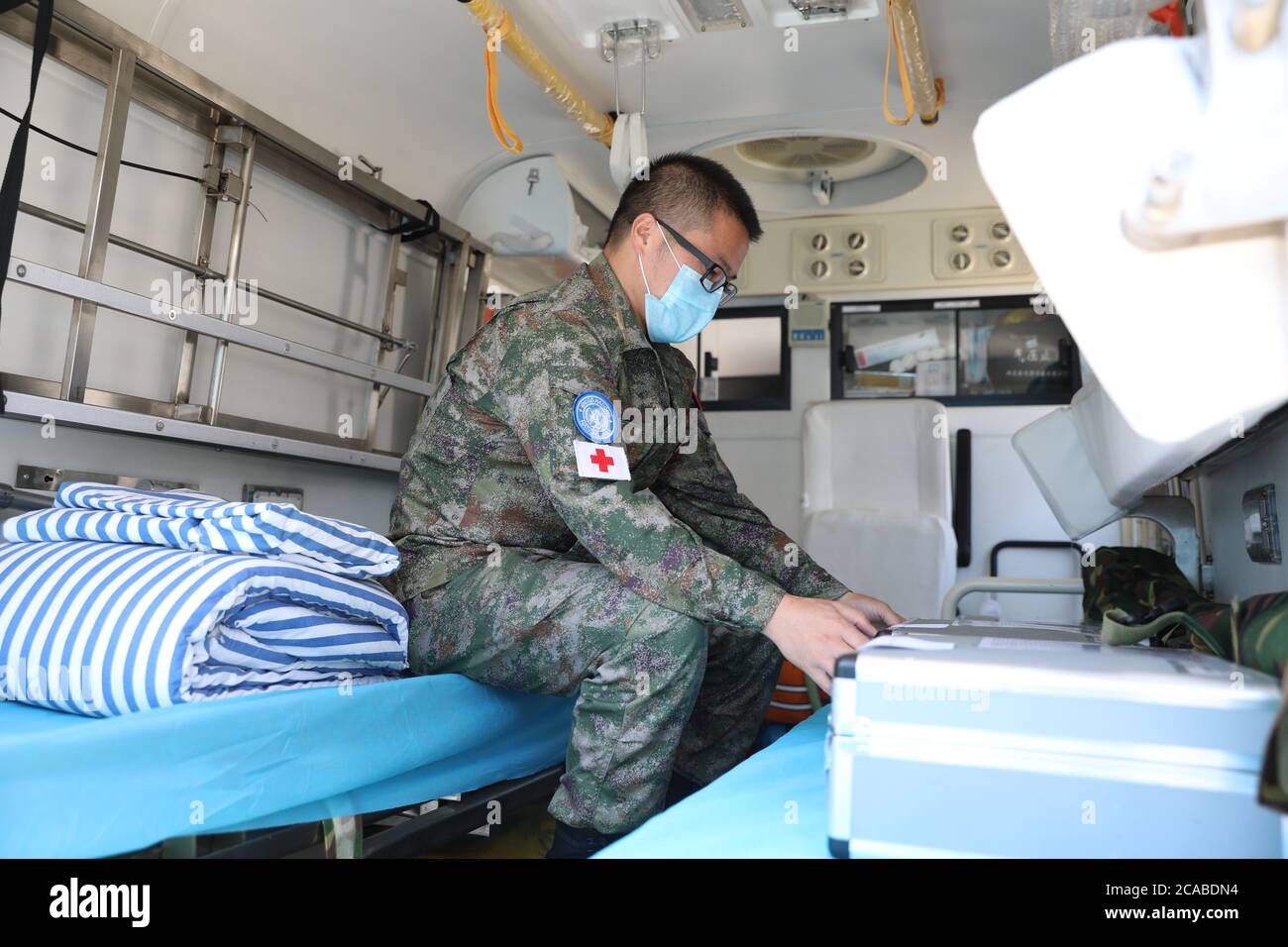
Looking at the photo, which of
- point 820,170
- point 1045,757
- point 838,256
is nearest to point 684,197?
point 1045,757

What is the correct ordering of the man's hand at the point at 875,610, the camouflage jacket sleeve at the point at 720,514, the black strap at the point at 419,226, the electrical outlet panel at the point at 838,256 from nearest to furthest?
the man's hand at the point at 875,610 < the camouflage jacket sleeve at the point at 720,514 < the black strap at the point at 419,226 < the electrical outlet panel at the point at 838,256

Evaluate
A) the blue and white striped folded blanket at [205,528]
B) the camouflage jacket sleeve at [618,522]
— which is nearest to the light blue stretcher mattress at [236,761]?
the blue and white striped folded blanket at [205,528]

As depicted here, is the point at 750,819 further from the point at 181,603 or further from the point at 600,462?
the point at 181,603

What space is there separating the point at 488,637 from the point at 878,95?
217 cm

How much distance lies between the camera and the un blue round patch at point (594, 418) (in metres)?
1.68

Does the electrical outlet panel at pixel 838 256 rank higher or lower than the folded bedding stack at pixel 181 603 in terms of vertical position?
higher

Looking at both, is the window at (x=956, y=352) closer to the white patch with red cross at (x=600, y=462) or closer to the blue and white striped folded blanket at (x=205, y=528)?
the white patch with red cross at (x=600, y=462)

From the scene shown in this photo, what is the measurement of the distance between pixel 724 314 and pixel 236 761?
347 cm

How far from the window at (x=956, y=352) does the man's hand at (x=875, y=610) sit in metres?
2.44

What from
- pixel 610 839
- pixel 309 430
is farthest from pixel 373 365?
pixel 610 839

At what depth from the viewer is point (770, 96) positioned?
10.0ft

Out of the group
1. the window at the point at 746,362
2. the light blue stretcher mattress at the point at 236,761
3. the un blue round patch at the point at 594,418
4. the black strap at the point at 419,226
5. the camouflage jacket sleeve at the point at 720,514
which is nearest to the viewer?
the light blue stretcher mattress at the point at 236,761

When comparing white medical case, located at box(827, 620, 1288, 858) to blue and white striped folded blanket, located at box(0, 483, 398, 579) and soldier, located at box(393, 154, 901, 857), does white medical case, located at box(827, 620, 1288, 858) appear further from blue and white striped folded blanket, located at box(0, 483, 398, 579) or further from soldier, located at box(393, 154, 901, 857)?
blue and white striped folded blanket, located at box(0, 483, 398, 579)

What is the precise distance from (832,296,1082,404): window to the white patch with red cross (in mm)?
2789
